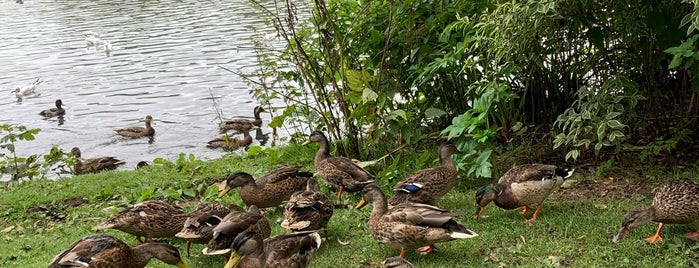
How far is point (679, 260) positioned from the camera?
5645mm

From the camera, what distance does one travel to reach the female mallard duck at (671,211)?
19.3ft

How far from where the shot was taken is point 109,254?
19.4 feet

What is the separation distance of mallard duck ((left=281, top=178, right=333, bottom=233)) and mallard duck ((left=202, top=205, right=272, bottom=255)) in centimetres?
22

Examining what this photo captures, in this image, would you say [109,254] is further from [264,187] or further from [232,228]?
[264,187]

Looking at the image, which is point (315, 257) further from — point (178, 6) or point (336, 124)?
point (178, 6)

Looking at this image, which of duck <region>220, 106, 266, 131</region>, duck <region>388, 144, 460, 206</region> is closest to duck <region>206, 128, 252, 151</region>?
duck <region>220, 106, 266, 131</region>

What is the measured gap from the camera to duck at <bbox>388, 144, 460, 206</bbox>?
23.4 ft

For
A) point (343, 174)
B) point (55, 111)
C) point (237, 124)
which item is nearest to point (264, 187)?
point (343, 174)

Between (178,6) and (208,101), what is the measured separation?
1638cm

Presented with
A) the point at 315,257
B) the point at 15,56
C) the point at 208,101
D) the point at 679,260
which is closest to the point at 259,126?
the point at 208,101

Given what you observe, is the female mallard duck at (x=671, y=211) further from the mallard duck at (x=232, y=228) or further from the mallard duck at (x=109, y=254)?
the mallard duck at (x=109, y=254)

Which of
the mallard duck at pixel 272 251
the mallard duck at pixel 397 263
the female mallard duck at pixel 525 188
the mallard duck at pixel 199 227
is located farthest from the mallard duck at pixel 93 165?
the mallard duck at pixel 397 263

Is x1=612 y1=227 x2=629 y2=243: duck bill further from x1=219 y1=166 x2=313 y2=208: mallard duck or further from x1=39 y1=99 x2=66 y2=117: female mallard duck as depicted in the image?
x1=39 y1=99 x2=66 y2=117: female mallard duck

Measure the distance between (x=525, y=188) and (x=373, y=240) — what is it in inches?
58.1
